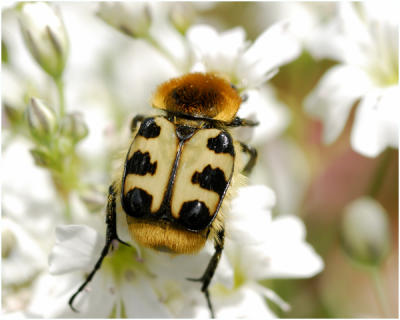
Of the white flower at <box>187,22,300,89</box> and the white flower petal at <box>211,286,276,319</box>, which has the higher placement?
the white flower at <box>187,22,300,89</box>

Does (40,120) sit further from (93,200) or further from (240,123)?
(240,123)

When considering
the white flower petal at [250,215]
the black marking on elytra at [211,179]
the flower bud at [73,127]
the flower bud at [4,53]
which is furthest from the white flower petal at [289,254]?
the flower bud at [4,53]

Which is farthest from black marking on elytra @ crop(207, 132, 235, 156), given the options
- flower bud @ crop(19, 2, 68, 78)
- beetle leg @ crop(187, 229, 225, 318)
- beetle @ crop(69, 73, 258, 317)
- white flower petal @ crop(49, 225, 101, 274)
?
flower bud @ crop(19, 2, 68, 78)

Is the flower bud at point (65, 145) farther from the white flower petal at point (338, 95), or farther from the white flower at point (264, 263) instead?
the white flower petal at point (338, 95)

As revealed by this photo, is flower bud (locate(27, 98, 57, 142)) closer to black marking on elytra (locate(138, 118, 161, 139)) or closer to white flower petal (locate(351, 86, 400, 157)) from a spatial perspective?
black marking on elytra (locate(138, 118, 161, 139))

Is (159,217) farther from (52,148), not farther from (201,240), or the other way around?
(52,148)
